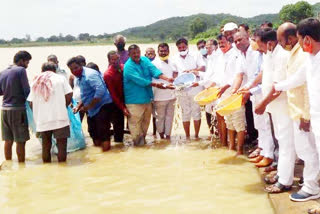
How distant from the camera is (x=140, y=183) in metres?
5.28

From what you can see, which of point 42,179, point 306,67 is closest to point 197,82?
point 42,179

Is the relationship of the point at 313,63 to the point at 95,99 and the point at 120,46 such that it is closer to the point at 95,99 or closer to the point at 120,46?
the point at 95,99

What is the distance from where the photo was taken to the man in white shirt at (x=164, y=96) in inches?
287

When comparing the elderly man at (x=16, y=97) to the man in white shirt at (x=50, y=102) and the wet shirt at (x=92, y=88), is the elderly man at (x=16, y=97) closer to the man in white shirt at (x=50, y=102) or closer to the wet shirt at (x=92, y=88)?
the man in white shirt at (x=50, y=102)

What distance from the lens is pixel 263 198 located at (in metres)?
4.35

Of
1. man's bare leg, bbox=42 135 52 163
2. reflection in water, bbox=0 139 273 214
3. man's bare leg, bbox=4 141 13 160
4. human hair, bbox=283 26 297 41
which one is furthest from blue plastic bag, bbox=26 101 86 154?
human hair, bbox=283 26 297 41

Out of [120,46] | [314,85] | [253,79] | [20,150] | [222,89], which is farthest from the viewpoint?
[120,46]

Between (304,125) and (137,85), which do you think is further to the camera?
(137,85)

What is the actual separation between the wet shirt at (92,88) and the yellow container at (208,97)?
5.40 ft

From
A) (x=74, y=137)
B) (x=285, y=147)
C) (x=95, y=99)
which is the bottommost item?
(x=74, y=137)

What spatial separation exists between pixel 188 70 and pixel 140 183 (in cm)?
279

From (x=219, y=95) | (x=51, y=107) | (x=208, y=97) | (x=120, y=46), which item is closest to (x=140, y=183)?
(x=208, y=97)

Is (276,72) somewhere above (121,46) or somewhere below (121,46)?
below

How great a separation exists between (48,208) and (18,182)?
1.37m
